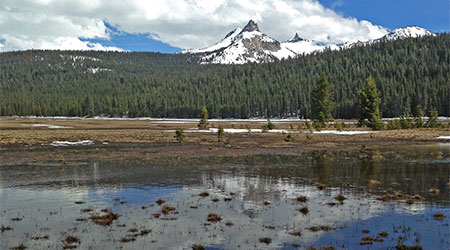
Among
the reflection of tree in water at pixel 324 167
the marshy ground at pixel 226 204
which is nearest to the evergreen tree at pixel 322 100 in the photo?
the reflection of tree in water at pixel 324 167

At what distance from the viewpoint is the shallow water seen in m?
12.7

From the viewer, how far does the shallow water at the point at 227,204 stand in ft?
41.7

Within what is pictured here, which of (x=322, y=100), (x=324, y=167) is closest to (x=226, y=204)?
(x=324, y=167)

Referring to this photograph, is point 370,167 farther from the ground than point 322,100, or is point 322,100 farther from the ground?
point 322,100

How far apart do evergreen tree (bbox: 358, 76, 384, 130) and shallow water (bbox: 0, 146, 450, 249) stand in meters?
45.4

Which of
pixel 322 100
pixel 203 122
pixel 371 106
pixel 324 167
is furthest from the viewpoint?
pixel 322 100

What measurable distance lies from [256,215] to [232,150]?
2632 centimetres

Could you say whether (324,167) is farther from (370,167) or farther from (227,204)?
(227,204)

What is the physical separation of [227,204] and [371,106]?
6782 centimetres

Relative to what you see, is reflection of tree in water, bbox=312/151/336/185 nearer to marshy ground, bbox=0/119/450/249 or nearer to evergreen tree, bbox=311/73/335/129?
marshy ground, bbox=0/119/450/249

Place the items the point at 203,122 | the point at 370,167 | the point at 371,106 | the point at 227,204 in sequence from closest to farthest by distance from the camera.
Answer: the point at 227,204 → the point at 370,167 → the point at 371,106 → the point at 203,122

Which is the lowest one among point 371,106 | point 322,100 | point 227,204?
point 227,204

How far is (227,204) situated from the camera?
17703 mm

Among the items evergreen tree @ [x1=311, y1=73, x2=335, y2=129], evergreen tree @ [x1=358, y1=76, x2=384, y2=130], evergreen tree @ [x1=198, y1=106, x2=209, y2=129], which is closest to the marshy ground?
evergreen tree @ [x1=358, y1=76, x2=384, y2=130]
